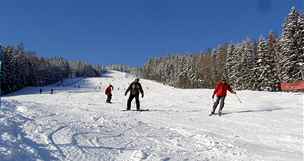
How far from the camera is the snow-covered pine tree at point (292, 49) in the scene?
5244cm

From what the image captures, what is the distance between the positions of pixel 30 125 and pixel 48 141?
1.79 metres

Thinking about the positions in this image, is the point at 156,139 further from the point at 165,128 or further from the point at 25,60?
the point at 25,60

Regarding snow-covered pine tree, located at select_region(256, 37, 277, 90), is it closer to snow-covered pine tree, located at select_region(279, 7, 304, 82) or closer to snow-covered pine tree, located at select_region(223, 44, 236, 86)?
snow-covered pine tree, located at select_region(279, 7, 304, 82)

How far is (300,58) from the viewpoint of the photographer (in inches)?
2071

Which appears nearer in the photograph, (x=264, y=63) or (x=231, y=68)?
(x=264, y=63)

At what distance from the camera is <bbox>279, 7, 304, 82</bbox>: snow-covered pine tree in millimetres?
52438

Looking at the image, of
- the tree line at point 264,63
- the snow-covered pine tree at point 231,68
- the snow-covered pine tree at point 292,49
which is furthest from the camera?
the snow-covered pine tree at point 231,68

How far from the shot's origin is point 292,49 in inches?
2100

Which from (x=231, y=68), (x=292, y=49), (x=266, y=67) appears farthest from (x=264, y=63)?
(x=231, y=68)

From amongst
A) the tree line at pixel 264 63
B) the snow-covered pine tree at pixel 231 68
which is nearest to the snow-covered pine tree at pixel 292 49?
the tree line at pixel 264 63

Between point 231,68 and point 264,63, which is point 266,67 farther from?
point 231,68

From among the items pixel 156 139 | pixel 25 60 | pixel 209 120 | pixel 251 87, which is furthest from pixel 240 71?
pixel 156 139

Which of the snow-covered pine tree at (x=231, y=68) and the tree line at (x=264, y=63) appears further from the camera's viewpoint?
the snow-covered pine tree at (x=231, y=68)

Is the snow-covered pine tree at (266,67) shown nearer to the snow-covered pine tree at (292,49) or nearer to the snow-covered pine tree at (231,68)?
the snow-covered pine tree at (292,49)
